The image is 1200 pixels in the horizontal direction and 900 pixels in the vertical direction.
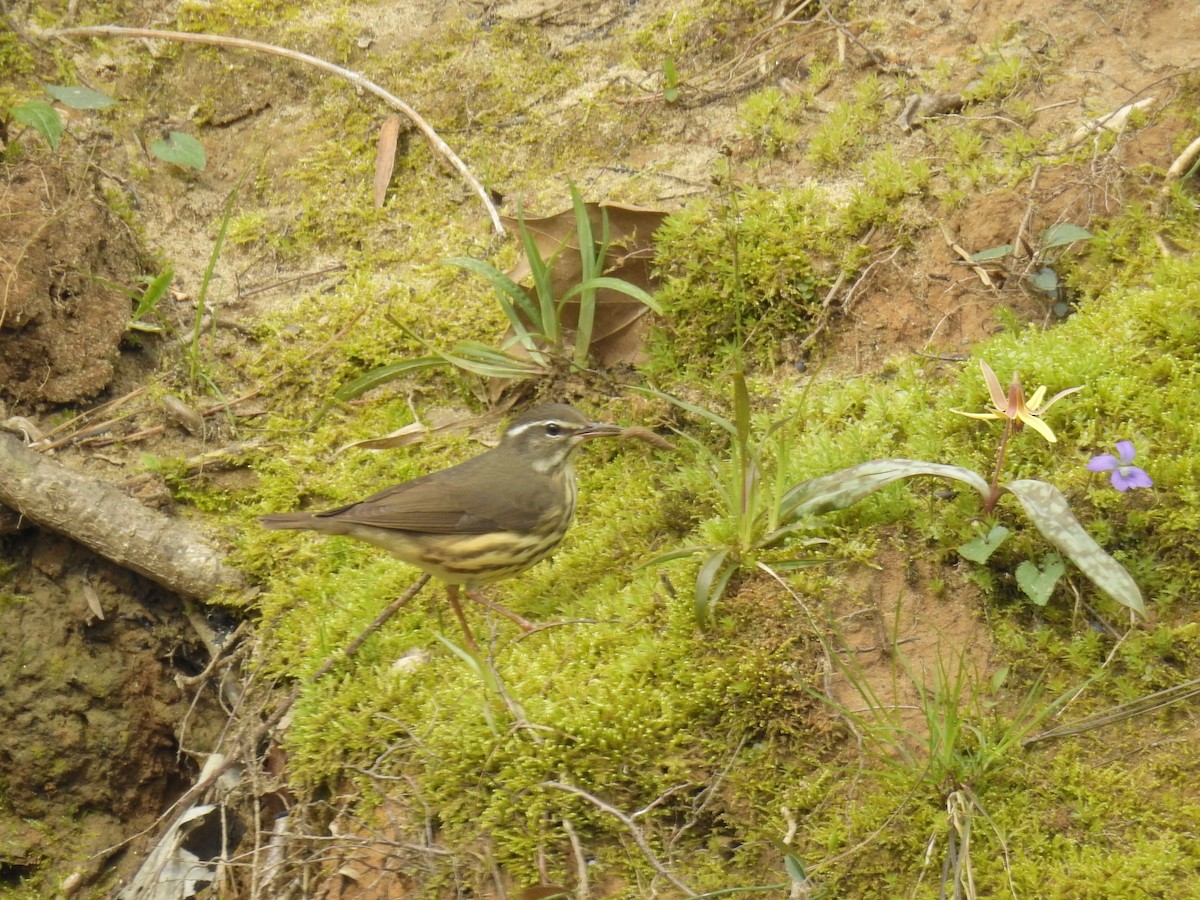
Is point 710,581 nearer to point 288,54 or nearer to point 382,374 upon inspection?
point 382,374

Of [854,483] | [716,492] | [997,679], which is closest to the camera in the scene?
[997,679]

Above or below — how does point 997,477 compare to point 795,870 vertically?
above

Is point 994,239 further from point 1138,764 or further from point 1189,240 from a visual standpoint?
point 1138,764

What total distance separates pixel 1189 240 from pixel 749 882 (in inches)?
125

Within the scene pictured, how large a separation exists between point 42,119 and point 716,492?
394cm

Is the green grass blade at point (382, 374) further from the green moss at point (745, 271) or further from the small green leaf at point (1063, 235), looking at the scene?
the small green leaf at point (1063, 235)

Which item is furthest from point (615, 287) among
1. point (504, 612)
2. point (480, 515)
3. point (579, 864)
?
point (579, 864)

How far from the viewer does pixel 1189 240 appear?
480 centimetres

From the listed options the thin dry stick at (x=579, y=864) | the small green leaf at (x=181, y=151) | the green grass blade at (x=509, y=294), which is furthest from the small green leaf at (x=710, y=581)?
the small green leaf at (x=181, y=151)

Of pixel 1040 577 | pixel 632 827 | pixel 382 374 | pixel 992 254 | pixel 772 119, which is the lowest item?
pixel 632 827

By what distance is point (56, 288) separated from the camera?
19.3ft

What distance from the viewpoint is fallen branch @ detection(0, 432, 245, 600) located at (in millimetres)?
5320

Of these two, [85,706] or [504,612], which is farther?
[85,706]

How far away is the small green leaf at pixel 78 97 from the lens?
20.2ft
